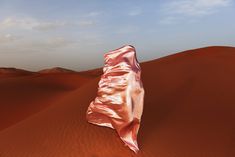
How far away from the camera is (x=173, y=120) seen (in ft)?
30.4

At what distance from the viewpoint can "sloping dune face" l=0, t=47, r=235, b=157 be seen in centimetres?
779

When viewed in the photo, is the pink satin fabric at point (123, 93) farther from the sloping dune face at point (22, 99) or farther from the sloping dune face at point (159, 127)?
the sloping dune face at point (22, 99)

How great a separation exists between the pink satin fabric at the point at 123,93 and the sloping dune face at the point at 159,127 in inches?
16.3

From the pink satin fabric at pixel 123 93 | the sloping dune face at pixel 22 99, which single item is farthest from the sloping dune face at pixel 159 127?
the sloping dune face at pixel 22 99

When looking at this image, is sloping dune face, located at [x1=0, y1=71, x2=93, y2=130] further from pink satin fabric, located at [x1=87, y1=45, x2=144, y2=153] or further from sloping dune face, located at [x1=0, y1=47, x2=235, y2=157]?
pink satin fabric, located at [x1=87, y1=45, x2=144, y2=153]

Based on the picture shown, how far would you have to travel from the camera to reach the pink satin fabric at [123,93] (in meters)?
7.27

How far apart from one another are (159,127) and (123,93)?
1.87 m

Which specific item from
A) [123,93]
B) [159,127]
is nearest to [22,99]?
[159,127]

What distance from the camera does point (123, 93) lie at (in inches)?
288

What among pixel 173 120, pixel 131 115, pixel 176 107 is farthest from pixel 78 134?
pixel 176 107

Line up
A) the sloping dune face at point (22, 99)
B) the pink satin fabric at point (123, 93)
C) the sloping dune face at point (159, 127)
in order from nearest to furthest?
1. the pink satin fabric at point (123, 93)
2. the sloping dune face at point (159, 127)
3. the sloping dune face at point (22, 99)

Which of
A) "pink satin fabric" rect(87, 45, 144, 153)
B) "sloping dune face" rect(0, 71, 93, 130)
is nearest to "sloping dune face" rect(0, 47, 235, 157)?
"pink satin fabric" rect(87, 45, 144, 153)

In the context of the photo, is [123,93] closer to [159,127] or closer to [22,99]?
[159,127]

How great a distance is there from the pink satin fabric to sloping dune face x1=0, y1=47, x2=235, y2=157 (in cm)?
41
